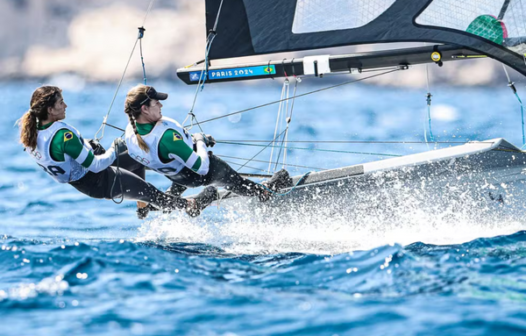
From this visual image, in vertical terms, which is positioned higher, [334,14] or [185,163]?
[334,14]

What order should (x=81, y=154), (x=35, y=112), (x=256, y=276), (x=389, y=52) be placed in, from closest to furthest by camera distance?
(x=256, y=276) → (x=35, y=112) → (x=81, y=154) → (x=389, y=52)

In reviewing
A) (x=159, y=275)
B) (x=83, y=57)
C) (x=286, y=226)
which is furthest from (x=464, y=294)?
(x=83, y=57)

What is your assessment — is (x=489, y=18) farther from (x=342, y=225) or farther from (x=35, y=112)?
(x=35, y=112)

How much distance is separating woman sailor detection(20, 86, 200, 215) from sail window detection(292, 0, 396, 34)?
1340mm

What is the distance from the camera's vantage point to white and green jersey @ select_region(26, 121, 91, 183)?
3.81 metres

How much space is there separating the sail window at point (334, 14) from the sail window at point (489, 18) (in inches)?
12.4

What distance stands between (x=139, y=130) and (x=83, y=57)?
43.8ft

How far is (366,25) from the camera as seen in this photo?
416 cm

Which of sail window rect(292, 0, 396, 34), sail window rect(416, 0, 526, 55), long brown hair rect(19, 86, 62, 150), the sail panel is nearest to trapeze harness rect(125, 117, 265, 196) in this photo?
long brown hair rect(19, 86, 62, 150)

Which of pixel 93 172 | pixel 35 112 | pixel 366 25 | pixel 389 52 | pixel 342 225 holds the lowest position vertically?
pixel 342 225

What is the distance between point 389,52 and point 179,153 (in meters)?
1.44

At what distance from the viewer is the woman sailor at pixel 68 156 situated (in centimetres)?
378

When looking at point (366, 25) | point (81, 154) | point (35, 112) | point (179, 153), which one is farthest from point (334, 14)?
point (35, 112)

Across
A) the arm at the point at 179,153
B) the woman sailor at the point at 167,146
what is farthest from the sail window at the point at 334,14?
the arm at the point at 179,153
